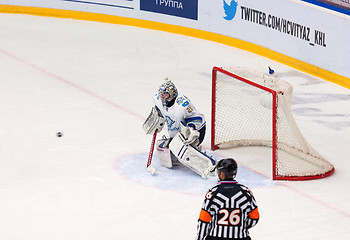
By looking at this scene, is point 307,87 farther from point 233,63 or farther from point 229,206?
point 229,206

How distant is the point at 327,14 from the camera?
33.7 ft

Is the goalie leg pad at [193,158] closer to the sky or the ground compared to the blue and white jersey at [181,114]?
closer to the ground

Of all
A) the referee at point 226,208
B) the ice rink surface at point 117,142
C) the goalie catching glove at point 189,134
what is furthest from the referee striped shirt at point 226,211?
the goalie catching glove at point 189,134

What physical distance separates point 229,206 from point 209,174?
2961 mm

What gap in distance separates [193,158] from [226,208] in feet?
9.41

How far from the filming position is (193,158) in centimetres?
709

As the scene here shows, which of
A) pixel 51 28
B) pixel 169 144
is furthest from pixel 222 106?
pixel 51 28

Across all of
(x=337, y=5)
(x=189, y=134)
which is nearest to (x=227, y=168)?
(x=189, y=134)

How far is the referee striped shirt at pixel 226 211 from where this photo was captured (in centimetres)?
423

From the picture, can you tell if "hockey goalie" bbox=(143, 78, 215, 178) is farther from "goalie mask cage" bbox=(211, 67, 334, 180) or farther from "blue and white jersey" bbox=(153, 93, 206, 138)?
"goalie mask cage" bbox=(211, 67, 334, 180)

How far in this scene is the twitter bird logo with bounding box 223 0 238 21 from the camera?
11.8 metres

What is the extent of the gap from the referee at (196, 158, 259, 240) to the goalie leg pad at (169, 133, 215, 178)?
2.78 meters

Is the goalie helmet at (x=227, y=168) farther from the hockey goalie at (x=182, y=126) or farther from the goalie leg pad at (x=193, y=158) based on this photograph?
the goalie leg pad at (x=193, y=158)

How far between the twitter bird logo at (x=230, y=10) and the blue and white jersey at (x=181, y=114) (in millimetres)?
4950
